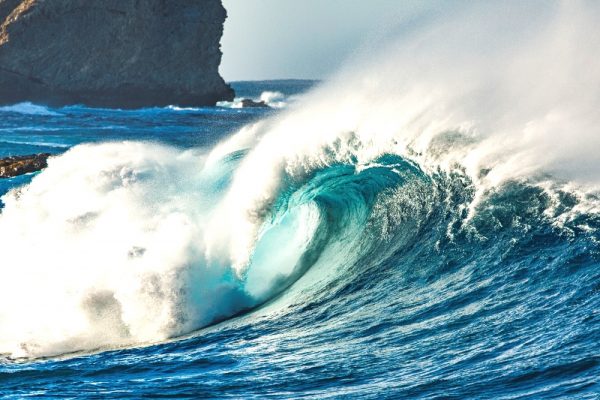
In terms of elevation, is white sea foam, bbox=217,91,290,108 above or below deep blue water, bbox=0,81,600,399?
above

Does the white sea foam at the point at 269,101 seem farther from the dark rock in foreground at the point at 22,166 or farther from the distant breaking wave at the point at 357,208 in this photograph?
the distant breaking wave at the point at 357,208

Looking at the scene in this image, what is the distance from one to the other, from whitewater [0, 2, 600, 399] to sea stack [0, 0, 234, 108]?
2200 inches

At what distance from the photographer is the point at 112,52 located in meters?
73.2

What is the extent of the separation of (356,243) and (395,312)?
3.34 metres

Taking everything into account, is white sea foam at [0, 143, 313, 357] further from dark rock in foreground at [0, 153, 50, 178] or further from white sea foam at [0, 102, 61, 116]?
white sea foam at [0, 102, 61, 116]

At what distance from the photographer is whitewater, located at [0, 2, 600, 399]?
8055 millimetres

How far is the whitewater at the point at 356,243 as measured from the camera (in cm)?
805

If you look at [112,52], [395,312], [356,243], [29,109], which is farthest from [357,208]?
[112,52]

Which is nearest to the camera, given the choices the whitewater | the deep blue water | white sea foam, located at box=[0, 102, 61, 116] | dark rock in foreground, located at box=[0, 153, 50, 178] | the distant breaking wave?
the deep blue water

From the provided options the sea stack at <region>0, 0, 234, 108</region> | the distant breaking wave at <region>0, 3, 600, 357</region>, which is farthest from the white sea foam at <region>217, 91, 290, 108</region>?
the distant breaking wave at <region>0, 3, 600, 357</region>

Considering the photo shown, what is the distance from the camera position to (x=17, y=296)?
→ 43.1 ft

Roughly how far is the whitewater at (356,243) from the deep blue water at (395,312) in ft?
0.11

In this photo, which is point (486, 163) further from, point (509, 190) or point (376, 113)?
point (376, 113)

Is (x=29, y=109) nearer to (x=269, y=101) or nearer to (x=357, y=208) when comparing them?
(x=269, y=101)
